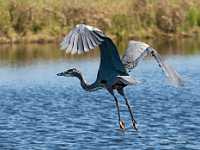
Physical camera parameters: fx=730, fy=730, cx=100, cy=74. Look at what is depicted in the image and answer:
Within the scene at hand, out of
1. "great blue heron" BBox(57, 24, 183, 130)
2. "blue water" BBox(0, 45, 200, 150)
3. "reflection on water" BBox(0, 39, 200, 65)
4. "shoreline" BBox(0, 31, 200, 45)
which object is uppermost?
"great blue heron" BBox(57, 24, 183, 130)

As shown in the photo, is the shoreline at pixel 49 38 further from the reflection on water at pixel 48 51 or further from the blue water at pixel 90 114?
the blue water at pixel 90 114

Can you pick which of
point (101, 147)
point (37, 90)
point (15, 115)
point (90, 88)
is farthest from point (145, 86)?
point (90, 88)

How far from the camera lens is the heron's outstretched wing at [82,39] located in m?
7.68

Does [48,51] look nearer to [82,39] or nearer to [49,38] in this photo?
[49,38]

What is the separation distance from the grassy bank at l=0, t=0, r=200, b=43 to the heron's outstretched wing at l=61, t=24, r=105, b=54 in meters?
32.4

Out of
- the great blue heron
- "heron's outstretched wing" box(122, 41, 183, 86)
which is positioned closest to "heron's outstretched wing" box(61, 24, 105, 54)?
the great blue heron

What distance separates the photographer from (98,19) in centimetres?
4272

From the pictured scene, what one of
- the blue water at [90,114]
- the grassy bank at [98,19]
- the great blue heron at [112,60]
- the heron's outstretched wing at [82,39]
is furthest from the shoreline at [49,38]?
the heron's outstretched wing at [82,39]

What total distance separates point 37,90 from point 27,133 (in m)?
7.64

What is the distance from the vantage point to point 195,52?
3225 centimetres

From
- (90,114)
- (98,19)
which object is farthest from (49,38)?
(90,114)

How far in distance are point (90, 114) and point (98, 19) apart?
87.9 feet

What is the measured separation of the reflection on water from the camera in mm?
31234

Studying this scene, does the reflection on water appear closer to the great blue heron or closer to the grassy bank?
the grassy bank
